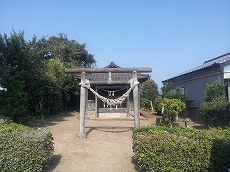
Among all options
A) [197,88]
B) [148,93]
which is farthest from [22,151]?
[148,93]

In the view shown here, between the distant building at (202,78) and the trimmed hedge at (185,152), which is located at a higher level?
the distant building at (202,78)

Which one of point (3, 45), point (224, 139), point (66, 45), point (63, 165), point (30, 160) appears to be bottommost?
point (63, 165)

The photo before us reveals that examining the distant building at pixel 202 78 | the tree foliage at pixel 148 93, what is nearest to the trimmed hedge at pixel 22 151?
the distant building at pixel 202 78

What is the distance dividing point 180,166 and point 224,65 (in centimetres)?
1047

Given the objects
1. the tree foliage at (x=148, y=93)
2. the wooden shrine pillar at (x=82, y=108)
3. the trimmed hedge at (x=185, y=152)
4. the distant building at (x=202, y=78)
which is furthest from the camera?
the tree foliage at (x=148, y=93)

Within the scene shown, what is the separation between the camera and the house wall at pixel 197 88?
52.8ft

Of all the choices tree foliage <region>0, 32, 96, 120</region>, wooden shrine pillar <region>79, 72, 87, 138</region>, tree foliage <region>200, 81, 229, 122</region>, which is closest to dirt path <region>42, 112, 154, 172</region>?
wooden shrine pillar <region>79, 72, 87, 138</region>

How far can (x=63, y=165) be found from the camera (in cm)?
692

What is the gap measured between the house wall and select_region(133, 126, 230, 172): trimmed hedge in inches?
399

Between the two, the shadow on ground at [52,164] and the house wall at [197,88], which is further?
the house wall at [197,88]

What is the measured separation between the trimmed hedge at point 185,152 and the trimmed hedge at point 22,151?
96.6 inches

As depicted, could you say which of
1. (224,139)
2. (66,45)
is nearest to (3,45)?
(224,139)

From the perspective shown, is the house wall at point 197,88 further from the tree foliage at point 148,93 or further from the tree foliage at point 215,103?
the tree foliage at point 148,93

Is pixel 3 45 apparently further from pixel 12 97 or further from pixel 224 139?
pixel 224 139
